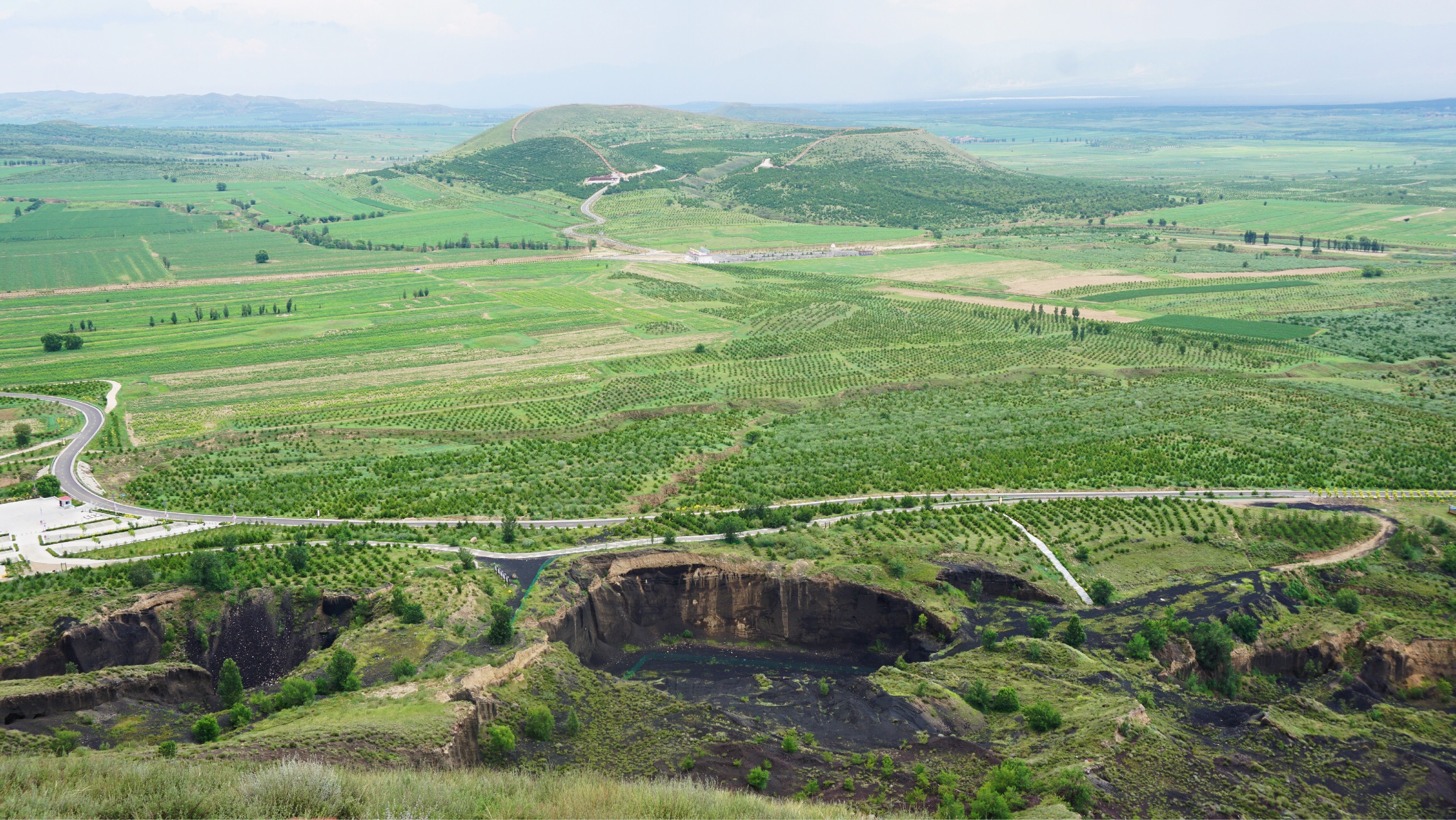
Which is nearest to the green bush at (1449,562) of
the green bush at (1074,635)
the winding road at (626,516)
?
the winding road at (626,516)

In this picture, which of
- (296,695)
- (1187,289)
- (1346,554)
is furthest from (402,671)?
(1187,289)

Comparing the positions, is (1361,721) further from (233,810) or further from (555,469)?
(555,469)

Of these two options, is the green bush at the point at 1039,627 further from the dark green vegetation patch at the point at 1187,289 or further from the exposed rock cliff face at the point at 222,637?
the dark green vegetation patch at the point at 1187,289

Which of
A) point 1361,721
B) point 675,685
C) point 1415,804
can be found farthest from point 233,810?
point 1361,721

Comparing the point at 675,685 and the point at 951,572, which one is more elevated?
the point at 951,572

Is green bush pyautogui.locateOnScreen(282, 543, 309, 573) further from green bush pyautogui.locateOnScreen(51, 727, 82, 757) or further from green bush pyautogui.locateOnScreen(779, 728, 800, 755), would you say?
green bush pyautogui.locateOnScreen(779, 728, 800, 755)

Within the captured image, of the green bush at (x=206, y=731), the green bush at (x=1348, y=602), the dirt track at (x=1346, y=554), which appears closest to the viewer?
the green bush at (x=206, y=731)
